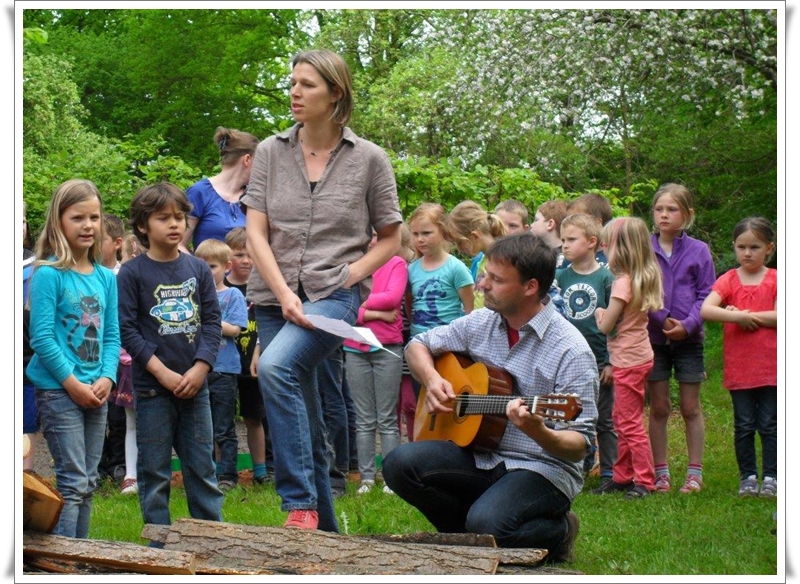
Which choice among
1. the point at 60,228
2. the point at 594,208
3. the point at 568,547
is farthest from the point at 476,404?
the point at 594,208

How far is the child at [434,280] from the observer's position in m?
7.95

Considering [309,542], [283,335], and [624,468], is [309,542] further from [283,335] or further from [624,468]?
[624,468]

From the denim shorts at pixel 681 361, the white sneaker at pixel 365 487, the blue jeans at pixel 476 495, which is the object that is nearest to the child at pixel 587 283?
the denim shorts at pixel 681 361

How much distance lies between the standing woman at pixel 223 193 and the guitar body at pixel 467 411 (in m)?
2.68

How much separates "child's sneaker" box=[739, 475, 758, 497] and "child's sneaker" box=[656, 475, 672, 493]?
517 millimetres

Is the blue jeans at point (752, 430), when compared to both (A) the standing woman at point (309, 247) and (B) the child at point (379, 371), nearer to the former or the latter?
(B) the child at point (379, 371)

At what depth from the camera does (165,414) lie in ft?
17.9

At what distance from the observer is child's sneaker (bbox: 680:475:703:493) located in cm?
747

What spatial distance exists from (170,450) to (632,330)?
3373mm

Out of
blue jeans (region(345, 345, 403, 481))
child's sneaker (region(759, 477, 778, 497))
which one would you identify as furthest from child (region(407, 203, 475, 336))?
child's sneaker (region(759, 477, 778, 497))

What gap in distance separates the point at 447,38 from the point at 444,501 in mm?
13854

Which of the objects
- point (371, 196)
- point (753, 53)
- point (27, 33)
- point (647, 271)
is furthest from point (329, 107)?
point (753, 53)

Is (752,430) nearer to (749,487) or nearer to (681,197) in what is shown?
(749,487)

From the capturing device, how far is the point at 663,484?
299 inches
